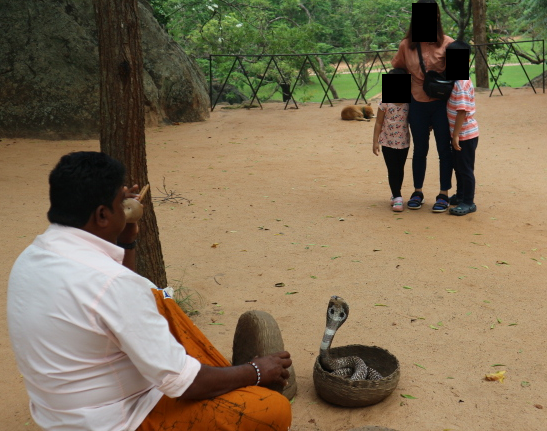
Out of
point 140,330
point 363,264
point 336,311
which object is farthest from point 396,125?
point 140,330

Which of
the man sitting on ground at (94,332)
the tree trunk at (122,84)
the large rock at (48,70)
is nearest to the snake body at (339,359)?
the man sitting on ground at (94,332)

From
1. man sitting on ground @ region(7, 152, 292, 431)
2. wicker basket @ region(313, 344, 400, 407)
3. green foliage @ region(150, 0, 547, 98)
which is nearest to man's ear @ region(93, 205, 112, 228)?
man sitting on ground @ region(7, 152, 292, 431)

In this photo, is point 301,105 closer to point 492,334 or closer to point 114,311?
point 492,334

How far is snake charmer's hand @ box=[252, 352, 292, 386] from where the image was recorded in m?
2.40

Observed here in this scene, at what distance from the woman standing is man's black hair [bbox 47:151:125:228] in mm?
4323

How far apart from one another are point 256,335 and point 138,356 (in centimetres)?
114

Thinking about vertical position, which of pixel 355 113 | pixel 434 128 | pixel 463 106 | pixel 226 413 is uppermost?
pixel 463 106

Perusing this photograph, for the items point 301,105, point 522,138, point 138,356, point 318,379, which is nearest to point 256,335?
point 318,379

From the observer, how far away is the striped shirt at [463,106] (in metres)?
5.74

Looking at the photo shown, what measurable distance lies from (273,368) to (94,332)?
0.76 m

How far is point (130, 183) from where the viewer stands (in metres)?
3.83

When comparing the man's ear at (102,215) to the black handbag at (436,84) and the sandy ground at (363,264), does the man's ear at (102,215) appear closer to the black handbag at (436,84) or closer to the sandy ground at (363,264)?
the sandy ground at (363,264)

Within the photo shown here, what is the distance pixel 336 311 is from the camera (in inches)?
120

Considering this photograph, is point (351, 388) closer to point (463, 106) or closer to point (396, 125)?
point (463, 106)
